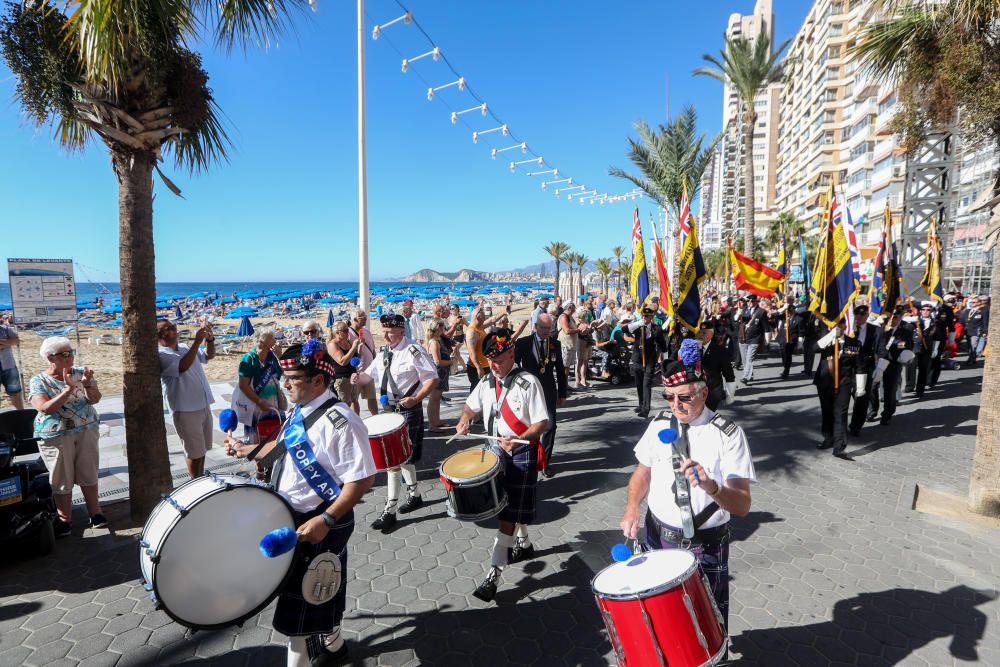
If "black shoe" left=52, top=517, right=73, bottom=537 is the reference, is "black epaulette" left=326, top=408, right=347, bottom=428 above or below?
above

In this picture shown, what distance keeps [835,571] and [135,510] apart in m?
6.66

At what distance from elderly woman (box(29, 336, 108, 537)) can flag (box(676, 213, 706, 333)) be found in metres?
8.14

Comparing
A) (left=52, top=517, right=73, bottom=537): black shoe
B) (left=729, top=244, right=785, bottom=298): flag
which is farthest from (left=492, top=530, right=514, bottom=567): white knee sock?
(left=729, top=244, right=785, bottom=298): flag

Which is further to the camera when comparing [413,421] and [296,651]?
[413,421]

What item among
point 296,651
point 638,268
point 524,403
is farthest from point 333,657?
point 638,268

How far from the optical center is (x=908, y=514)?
5.40 meters

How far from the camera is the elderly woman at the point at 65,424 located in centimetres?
462

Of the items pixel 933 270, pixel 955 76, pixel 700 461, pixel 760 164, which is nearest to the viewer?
pixel 700 461

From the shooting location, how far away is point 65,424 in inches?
186

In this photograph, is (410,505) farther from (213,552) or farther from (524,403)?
(213,552)

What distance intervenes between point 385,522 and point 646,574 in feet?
11.2

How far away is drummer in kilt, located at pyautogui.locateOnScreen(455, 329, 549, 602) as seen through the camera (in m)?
3.98

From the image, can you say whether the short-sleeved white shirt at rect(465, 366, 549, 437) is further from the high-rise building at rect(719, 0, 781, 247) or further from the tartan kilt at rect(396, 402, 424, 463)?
the high-rise building at rect(719, 0, 781, 247)

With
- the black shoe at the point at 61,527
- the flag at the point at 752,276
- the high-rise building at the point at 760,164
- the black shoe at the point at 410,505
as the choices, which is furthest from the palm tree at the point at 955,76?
the high-rise building at the point at 760,164
